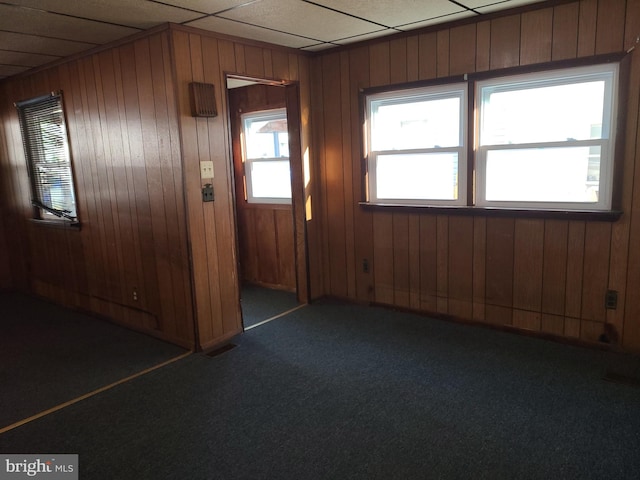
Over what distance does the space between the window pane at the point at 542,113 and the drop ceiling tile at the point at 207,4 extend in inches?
76.2

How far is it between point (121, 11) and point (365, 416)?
2.84 metres

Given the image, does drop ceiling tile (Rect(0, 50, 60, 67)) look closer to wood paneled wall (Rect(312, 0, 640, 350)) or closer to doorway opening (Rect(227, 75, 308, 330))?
doorway opening (Rect(227, 75, 308, 330))

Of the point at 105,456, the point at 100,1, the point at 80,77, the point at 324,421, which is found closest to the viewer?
the point at 105,456

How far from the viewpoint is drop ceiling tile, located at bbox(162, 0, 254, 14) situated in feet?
9.07

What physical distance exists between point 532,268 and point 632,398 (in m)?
1.10

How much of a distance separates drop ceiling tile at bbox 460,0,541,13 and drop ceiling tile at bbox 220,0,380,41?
0.72m

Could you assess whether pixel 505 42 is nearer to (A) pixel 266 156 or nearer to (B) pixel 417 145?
(B) pixel 417 145

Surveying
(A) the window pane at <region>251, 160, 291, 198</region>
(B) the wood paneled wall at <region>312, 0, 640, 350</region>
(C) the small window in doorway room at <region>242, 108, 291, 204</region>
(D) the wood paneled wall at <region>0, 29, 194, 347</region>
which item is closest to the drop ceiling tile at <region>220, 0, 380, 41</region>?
(B) the wood paneled wall at <region>312, 0, 640, 350</region>

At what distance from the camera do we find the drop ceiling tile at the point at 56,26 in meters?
2.86

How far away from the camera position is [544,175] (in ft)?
11.0

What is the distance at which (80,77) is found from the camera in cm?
400

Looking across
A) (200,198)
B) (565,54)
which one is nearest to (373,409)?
(200,198)

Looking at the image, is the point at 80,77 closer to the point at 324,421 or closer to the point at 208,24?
the point at 208,24

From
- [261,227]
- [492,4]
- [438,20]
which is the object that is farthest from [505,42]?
[261,227]
